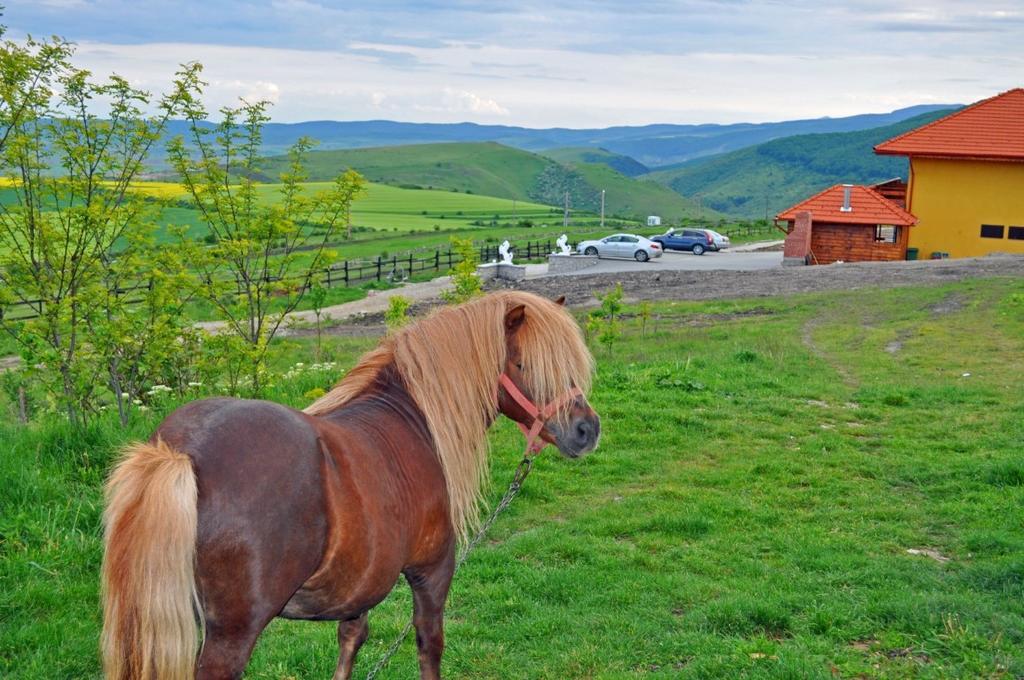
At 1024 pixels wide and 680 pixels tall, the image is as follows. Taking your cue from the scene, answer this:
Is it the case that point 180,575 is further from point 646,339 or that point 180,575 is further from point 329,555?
point 646,339

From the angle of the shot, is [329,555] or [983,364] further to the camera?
[983,364]

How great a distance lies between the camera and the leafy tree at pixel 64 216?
7398 millimetres

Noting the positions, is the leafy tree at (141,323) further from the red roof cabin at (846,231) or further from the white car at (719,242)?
the white car at (719,242)

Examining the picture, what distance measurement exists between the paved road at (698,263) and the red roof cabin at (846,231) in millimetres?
1707

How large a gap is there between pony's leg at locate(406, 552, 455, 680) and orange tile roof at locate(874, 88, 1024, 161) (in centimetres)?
3394

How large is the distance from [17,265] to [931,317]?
17.9 meters

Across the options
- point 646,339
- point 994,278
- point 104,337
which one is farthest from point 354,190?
point 994,278

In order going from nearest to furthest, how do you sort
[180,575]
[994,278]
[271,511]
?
[180,575]
[271,511]
[994,278]

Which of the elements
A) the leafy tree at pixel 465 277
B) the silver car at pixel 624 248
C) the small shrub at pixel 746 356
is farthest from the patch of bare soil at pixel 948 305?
the silver car at pixel 624 248

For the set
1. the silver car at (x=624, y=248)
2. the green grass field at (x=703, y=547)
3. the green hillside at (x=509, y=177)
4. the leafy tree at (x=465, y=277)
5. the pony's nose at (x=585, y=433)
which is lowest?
the green grass field at (x=703, y=547)

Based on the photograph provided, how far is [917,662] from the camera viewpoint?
4.46 meters

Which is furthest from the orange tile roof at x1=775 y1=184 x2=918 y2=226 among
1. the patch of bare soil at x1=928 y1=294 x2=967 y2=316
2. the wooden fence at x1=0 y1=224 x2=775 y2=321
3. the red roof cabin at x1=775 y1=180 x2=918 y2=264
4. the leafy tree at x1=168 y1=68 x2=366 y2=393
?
the leafy tree at x1=168 y1=68 x2=366 y2=393

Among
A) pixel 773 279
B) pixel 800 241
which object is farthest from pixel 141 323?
pixel 800 241

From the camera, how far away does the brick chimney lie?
34.8 meters
